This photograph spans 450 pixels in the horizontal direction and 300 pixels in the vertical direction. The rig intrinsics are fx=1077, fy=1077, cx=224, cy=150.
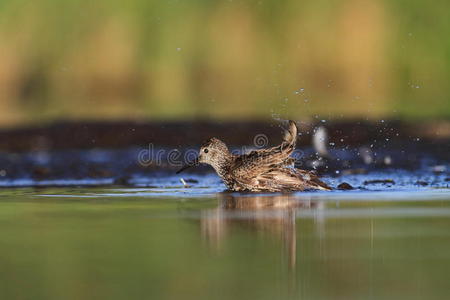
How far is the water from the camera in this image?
6.26 metres

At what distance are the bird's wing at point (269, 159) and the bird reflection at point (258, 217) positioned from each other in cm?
36

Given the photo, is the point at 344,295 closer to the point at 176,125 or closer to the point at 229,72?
the point at 176,125

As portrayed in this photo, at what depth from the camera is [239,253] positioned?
741cm

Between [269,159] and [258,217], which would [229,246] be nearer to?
[258,217]

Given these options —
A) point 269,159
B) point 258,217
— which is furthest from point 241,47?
point 258,217

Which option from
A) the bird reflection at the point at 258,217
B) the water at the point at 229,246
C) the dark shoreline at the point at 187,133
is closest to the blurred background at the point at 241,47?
the dark shoreline at the point at 187,133

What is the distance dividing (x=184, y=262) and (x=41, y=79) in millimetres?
27963

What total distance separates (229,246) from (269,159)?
4.32 metres

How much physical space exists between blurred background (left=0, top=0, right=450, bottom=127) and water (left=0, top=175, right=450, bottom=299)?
16.0 meters

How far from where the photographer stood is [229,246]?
7773 mm

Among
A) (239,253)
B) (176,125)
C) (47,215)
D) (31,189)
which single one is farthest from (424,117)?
(239,253)

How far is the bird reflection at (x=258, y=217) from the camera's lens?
8.14 metres

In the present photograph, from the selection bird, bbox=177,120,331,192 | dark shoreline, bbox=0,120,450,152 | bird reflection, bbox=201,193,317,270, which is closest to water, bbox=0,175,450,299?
bird reflection, bbox=201,193,317,270

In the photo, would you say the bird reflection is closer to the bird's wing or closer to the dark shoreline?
the bird's wing
